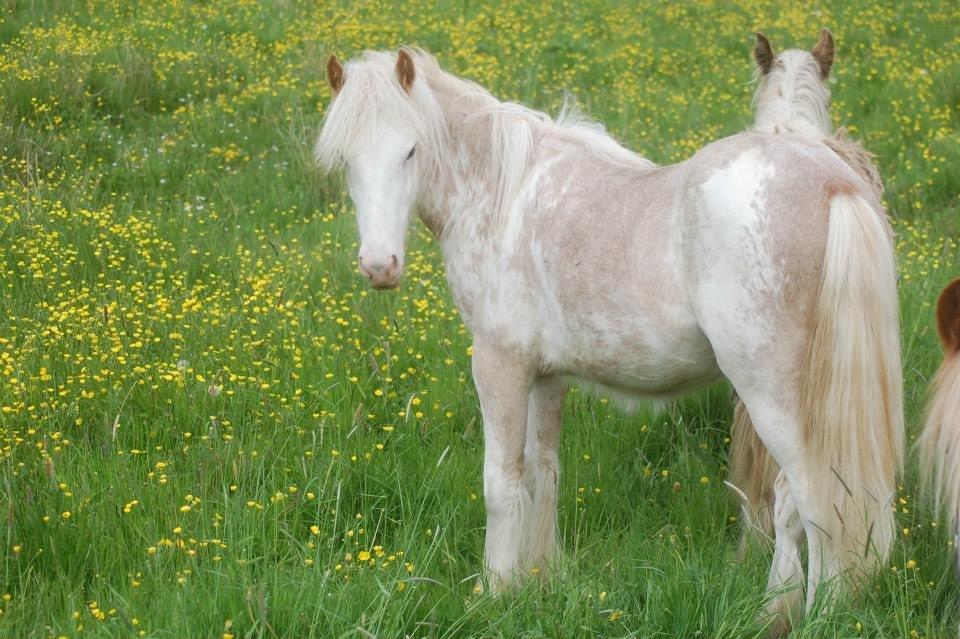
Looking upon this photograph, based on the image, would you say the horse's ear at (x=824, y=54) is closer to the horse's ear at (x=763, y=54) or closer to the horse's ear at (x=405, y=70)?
the horse's ear at (x=763, y=54)

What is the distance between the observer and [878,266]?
3.36 meters

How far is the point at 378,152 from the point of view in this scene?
3850 mm

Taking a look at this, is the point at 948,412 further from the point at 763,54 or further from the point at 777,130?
the point at 763,54

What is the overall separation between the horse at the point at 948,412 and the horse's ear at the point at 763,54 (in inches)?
102

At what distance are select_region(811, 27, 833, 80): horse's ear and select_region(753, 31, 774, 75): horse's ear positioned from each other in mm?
207

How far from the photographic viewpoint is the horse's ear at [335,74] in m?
4.05

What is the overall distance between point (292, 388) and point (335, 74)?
1699mm

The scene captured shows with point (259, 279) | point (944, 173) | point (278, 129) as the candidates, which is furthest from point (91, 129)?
point (944, 173)

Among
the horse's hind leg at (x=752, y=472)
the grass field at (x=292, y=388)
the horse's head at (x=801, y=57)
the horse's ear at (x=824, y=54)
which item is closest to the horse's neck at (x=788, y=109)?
the horse's head at (x=801, y=57)

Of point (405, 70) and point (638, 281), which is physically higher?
point (405, 70)

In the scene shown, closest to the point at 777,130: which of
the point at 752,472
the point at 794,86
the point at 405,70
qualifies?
the point at 794,86

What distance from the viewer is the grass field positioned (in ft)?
11.5

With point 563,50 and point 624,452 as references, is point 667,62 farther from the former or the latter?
point 624,452

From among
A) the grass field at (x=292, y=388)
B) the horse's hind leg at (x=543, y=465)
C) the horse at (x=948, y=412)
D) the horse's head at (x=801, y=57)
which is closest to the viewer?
the horse at (x=948, y=412)
